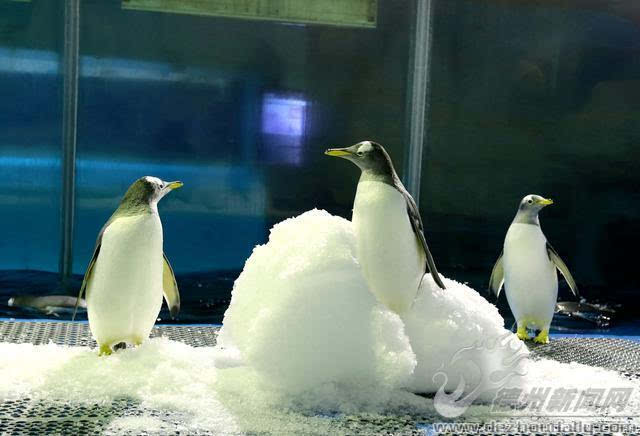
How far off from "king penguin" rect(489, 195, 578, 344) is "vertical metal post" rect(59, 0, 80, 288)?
442 cm

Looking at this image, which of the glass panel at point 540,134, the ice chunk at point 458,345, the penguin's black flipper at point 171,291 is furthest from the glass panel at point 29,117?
the ice chunk at point 458,345

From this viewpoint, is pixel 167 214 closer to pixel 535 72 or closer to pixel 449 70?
pixel 449 70

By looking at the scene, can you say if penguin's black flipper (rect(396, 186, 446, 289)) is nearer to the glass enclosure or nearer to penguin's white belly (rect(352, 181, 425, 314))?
penguin's white belly (rect(352, 181, 425, 314))

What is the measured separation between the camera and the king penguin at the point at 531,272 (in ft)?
12.4

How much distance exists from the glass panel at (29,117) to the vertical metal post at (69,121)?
0.12 metres

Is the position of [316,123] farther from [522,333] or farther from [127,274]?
[127,274]

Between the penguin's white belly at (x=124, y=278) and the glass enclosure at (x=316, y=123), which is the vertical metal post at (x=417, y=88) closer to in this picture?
the glass enclosure at (x=316, y=123)

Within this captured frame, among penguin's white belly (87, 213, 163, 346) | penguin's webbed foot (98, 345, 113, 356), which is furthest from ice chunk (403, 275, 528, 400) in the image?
penguin's webbed foot (98, 345, 113, 356)

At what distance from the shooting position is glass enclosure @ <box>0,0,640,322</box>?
709 centimetres

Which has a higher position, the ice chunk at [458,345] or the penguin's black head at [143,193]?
the penguin's black head at [143,193]

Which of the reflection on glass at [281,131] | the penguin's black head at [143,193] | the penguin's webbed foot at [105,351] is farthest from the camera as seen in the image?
the reflection on glass at [281,131]

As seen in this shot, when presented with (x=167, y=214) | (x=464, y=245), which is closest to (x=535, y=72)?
(x=464, y=245)

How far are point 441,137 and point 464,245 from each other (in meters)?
1.20

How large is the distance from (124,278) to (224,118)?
5060 mm
